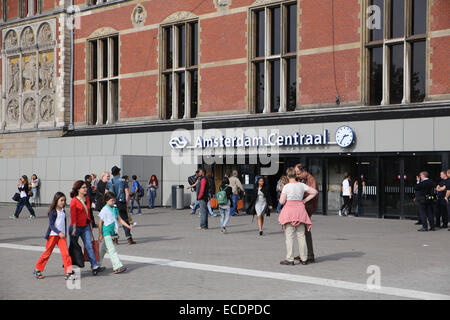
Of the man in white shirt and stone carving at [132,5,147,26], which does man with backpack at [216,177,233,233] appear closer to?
the man in white shirt

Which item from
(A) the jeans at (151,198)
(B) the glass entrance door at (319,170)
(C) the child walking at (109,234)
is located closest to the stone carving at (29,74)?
(A) the jeans at (151,198)

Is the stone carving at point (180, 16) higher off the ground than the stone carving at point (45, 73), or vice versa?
the stone carving at point (180, 16)

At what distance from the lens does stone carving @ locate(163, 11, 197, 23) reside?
28.3 meters

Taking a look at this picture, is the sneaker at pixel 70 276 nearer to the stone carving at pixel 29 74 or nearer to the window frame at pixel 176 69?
the window frame at pixel 176 69

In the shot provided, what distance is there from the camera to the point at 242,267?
1082 cm

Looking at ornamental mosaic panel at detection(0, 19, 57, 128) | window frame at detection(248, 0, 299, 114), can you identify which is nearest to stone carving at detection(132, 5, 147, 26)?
ornamental mosaic panel at detection(0, 19, 57, 128)

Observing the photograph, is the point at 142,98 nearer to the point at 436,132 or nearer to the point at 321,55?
the point at 321,55

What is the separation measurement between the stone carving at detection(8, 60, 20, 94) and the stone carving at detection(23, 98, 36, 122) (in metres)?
1.09

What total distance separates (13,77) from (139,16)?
9014mm

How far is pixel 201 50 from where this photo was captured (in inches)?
1099

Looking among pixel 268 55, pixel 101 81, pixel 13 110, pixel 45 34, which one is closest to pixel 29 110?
pixel 13 110

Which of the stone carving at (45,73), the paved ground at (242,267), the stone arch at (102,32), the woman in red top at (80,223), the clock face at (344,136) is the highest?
the stone arch at (102,32)

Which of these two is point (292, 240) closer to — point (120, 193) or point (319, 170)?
point (120, 193)

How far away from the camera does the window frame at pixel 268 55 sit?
83.1 ft
